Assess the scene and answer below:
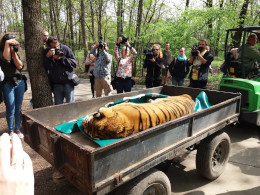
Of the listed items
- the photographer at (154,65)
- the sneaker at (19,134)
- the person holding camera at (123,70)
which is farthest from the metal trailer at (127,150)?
the photographer at (154,65)

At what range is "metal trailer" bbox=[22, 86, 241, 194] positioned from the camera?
1736 mm

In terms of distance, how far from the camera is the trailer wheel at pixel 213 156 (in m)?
2.99

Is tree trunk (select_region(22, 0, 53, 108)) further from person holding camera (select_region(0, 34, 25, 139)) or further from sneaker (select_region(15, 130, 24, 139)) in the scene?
sneaker (select_region(15, 130, 24, 139))

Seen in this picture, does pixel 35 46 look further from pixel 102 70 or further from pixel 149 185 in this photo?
pixel 149 185

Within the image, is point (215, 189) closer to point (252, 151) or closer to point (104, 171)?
point (252, 151)

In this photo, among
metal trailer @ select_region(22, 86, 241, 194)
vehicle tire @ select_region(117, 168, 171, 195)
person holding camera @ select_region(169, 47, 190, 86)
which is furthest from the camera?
person holding camera @ select_region(169, 47, 190, 86)

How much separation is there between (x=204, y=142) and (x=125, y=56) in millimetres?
3621

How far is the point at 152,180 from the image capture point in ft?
6.96

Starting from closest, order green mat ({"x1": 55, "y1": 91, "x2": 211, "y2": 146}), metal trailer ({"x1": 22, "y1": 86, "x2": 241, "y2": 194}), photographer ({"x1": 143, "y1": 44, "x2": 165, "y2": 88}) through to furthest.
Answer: metal trailer ({"x1": 22, "y1": 86, "x2": 241, "y2": 194}), green mat ({"x1": 55, "y1": 91, "x2": 211, "y2": 146}), photographer ({"x1": 143, "y1": 44, "x2": 165, "y2": 88})

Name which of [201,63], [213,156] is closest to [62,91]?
[213,156]

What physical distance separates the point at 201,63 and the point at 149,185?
422 centimetres

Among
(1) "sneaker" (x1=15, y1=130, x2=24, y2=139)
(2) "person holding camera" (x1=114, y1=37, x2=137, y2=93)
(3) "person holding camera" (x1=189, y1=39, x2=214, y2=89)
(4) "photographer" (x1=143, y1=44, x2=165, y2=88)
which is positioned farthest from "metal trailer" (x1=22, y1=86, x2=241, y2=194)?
(4) "photographer" (x1=143, y1=44, x2=165, y2=88)

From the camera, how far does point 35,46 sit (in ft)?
13.6

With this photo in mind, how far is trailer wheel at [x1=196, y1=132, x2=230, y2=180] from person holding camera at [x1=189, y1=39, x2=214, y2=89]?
260cm
